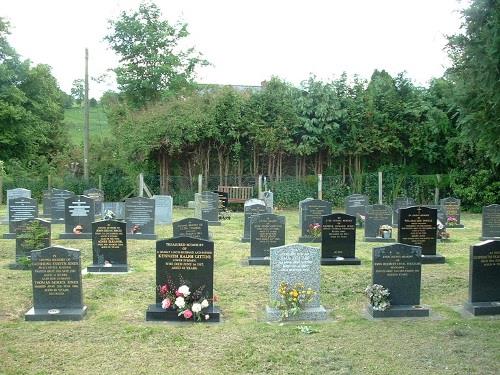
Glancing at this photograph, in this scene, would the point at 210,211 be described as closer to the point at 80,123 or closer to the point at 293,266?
the point at 293,266

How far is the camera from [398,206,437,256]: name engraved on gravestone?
12.6 m

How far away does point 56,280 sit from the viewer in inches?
342

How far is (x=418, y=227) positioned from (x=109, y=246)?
6818 mm

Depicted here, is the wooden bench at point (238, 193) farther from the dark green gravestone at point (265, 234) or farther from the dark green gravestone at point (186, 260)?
the dark green gravestone at point (186, 260)

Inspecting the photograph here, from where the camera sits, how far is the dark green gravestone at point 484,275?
886 cm

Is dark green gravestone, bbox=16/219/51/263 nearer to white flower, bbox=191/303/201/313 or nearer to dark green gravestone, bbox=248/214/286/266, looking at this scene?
dark green gravestone, bbox=248/214/286/266

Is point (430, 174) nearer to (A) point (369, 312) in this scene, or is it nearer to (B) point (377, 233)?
(B) point (377, 233)

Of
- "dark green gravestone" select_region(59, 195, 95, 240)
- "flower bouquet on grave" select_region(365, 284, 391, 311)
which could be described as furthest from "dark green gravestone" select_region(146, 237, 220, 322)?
"dark green gravestone" select_region(59, 195, 95, 240)

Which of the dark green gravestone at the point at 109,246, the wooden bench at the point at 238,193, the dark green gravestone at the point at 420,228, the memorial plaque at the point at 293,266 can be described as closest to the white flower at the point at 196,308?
the memorial plaque at the point at 293,266

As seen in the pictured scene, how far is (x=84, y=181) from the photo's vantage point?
2898cm

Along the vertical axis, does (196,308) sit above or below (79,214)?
below

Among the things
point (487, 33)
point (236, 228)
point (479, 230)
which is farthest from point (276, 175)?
point (487, 33)

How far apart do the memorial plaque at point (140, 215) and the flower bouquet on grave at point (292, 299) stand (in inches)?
327

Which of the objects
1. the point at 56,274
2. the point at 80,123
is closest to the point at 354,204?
the point at 56,274
